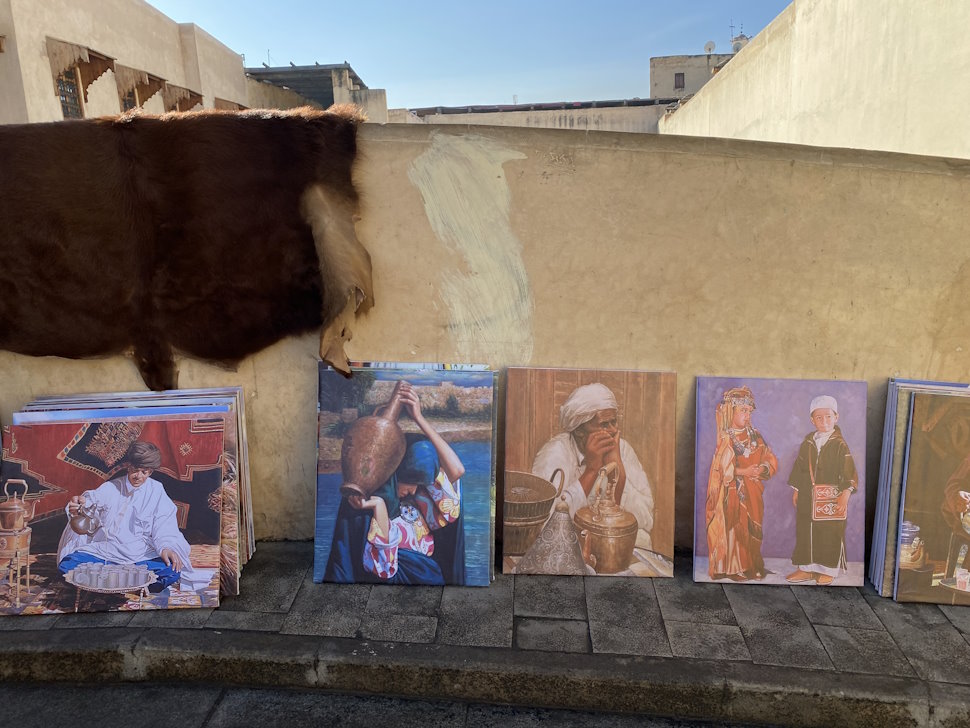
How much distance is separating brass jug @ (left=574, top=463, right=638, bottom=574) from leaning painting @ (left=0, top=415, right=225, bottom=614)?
1.95 metres

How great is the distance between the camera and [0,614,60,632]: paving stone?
2943mm

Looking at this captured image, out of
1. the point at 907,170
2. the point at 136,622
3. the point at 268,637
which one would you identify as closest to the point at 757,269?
the point at 907,170

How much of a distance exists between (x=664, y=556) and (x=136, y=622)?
8.90 ft

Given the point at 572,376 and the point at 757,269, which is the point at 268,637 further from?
the point at 757,269

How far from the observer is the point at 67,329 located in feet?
10.5

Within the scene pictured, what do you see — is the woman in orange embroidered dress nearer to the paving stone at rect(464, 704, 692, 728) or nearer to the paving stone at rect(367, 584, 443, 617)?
the paving stone at rect(464, 704, 692, 728)

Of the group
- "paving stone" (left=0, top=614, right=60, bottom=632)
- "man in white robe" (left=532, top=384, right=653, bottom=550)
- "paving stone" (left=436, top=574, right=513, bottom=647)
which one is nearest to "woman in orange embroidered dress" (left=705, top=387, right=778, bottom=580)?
"man in white robe" (left=532, top=384, right=653, bottom=550)

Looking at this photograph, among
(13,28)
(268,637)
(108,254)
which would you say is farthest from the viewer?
(13,28)

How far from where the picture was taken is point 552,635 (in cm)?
289

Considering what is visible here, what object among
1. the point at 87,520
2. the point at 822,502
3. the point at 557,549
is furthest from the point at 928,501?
the point at 87,520

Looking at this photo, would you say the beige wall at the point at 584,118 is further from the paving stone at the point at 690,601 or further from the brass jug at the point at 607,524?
the paving stone at the point at 690,601

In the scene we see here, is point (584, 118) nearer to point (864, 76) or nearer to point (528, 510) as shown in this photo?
point (864, 76)

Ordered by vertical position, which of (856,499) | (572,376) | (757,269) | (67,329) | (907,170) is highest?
(907,170)

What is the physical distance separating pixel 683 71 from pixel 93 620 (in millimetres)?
29891
